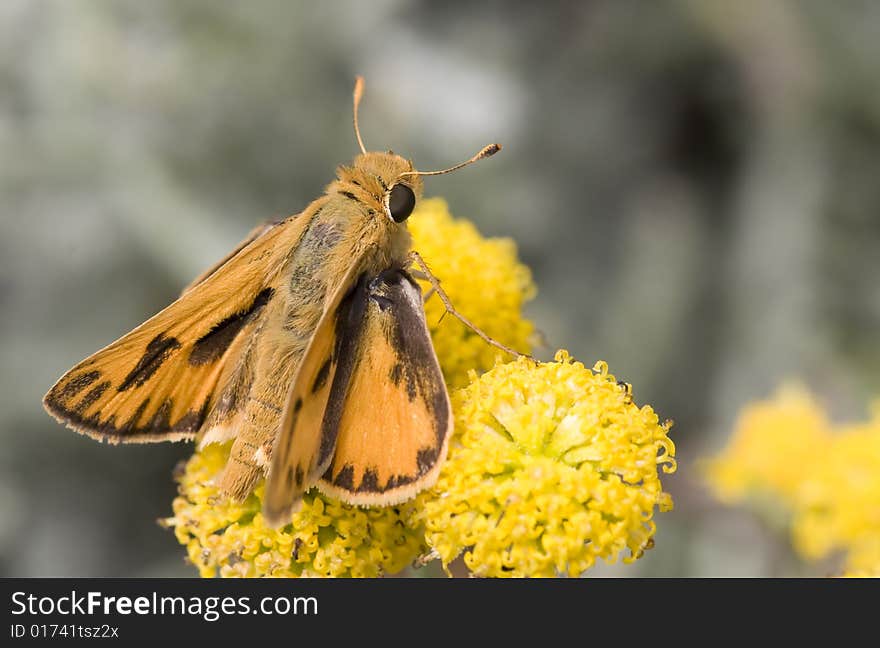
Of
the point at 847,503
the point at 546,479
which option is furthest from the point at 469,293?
the point at 847,503

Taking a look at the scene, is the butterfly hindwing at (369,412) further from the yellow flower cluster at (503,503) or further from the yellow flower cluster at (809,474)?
the yellow flower cluster at (809,474)

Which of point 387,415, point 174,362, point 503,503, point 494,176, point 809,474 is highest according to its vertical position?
point 494,176

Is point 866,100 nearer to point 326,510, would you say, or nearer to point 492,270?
point 492,270

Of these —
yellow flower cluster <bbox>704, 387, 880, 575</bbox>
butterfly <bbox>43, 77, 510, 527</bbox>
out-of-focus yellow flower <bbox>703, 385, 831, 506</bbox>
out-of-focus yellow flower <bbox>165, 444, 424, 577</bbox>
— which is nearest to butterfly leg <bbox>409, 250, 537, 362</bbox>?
butterfly <bbox>43, 77, 510, 527</bbox>

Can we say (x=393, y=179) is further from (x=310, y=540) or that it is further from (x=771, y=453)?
(x=771, y=453)

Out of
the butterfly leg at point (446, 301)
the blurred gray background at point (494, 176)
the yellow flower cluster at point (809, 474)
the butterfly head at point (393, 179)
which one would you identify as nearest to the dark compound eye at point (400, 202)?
the butterfly head at point (393, 179)

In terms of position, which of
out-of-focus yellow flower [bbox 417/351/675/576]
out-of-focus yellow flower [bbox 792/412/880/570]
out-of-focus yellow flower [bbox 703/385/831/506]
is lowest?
out-of-focus yellow flower [bbox 417/351/675/576]

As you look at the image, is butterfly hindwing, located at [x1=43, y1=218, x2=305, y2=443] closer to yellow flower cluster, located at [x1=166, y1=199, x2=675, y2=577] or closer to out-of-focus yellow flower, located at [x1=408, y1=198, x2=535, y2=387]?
yellow flower cluster, located at [x1=166, y1=199, x2=675, y2=577]
